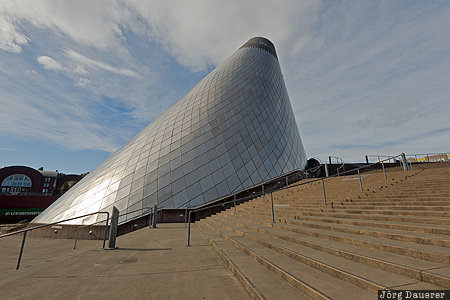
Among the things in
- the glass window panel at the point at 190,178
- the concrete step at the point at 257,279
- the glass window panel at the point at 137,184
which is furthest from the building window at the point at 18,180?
the concrete step at the point at 257,279

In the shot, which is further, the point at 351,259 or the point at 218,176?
the point at 218,176

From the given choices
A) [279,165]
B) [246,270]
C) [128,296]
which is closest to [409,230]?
[246,270]

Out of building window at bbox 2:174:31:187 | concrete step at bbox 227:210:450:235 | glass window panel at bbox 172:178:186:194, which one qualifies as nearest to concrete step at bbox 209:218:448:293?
concrete step at bbox 227:210:450:235

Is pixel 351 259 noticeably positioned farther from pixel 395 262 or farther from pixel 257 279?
pixel 257 279

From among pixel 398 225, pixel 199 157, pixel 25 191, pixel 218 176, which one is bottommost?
pixel 398 225

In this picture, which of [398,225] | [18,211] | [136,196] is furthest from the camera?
[18,211]

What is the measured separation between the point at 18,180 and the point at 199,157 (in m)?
69.4

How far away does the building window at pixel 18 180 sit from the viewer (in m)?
54.7

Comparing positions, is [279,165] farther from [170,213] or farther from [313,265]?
[313,265]

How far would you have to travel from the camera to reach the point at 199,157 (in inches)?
605

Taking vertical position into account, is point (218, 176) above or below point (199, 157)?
below

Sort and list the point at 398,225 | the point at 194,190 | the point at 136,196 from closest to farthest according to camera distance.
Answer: the point at 398,225
the point at 136,196
the point at 194,190

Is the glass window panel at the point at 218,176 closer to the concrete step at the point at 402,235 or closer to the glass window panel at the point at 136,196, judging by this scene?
the glass window panel at the point at 136,196

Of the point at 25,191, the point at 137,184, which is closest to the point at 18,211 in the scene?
the point at 137,184
